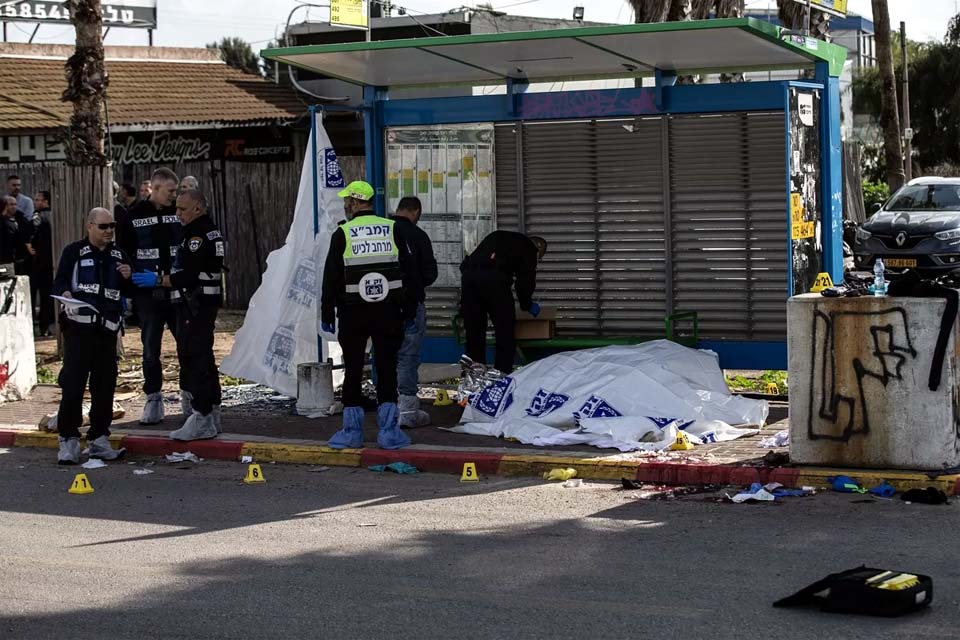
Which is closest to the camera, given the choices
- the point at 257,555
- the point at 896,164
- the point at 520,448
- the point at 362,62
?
the point at 257,555

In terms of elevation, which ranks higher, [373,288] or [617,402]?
[373,288]

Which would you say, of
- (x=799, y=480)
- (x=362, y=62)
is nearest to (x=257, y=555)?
(x=799, y=480)

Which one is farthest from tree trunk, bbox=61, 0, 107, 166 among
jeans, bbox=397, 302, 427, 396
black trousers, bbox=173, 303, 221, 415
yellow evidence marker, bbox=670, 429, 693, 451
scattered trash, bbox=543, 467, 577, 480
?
yellow evidence marker, bbox=670, 429, 693, 451

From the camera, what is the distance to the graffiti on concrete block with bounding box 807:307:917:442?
A: 28.9 feet

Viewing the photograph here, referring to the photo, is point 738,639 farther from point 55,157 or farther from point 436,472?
point 55,157

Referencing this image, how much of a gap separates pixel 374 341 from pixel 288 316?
2.26 meters

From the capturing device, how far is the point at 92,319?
10.2 m

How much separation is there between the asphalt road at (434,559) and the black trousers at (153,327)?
1.99 meters

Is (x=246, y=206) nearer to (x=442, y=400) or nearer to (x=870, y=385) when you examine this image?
(x=442, y=400)

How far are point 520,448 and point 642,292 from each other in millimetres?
2911

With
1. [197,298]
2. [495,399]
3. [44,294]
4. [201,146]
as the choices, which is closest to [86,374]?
[197,298]

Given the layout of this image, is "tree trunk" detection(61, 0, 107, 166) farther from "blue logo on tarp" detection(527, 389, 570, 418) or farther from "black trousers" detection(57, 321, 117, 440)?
"blue logo on tarp" detection(527, 389, 570, 418)

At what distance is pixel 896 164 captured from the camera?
93.4 ft

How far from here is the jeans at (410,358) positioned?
11281 millimetres
